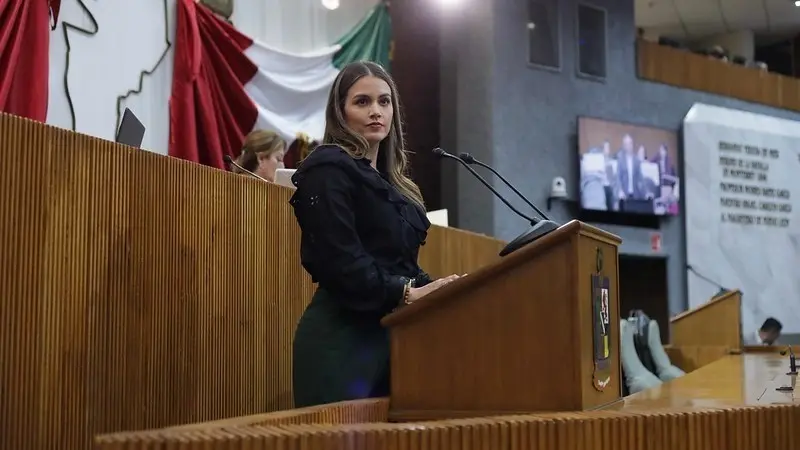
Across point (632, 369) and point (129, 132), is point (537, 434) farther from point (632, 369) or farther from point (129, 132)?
point (632, 369)

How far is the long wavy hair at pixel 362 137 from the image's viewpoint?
166cm

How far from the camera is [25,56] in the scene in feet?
12.8

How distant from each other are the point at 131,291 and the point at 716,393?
1.29m

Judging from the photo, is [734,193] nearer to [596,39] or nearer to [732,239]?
[732,239]

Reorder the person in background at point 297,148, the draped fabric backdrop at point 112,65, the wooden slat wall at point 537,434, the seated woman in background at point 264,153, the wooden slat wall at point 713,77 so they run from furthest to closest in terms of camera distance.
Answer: the wooden slat wall at point 713,77
the person in background at point 297,148
the draped fabric backdrop at point 112,65
the seated woman in background at point 264,153
the wooden slat wall at point 537,434

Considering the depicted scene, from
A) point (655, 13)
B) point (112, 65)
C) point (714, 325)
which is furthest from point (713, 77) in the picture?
point (112, 65)

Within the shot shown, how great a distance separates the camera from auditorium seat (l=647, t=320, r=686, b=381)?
472 cm

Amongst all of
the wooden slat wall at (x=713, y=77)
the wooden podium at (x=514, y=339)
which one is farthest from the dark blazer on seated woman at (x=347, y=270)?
the wooden slat wall at (x=713, y=77)

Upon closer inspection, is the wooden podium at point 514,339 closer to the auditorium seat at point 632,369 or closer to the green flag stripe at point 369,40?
A: the auditorium seat at point 632,369

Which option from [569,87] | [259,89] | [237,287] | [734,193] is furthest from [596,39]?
[237,287]

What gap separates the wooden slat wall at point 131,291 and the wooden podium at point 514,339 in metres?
0.80

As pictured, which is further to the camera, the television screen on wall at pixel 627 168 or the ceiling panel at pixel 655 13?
the ceiling panel at pixel 655 13

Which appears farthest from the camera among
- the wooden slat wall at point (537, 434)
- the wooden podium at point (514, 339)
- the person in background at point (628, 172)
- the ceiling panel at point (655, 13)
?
the ceiling panel at point (655, 13)

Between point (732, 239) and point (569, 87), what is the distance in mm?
2526
